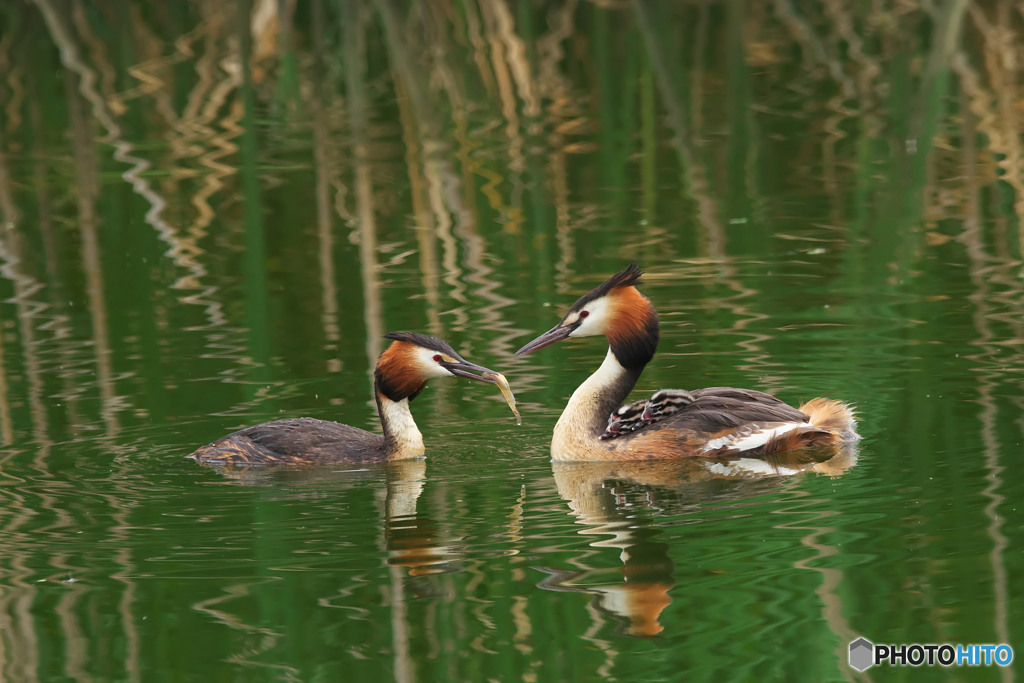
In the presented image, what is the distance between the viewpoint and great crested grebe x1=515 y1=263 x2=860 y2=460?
26.4ft

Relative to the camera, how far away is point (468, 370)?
8.27m

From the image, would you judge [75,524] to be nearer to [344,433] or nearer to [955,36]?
[344,433]

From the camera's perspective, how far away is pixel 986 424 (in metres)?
7.94

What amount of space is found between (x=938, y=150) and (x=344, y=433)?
8.17 metres

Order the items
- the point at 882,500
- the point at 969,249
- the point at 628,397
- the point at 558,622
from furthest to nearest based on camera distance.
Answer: the point at 969,249
the point at 628,397
the point at 882,500
the point at 558,622

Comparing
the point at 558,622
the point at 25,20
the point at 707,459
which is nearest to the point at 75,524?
the point at 558,622

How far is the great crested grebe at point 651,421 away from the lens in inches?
316

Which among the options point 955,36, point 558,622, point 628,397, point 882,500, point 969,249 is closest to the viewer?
point 558,622

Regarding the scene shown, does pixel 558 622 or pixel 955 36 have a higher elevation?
pixel 955 36

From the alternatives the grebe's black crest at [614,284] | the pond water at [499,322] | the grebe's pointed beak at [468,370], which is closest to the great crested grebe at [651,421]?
the grebe's black crest at [614,284]

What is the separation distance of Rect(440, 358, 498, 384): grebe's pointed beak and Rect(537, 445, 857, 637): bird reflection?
524mm

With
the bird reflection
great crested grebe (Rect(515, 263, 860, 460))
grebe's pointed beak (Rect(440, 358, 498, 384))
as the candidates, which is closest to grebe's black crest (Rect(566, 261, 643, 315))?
great crested grebe (Rect(515, 263, 860, 460))

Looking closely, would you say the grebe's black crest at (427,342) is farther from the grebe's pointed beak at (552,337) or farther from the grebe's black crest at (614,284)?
the grebe's black crest at (614,284)

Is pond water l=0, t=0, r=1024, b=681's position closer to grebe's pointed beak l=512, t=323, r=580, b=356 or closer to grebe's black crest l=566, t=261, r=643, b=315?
grebe's pointed beak l=512, t=323, r=580, b=356
